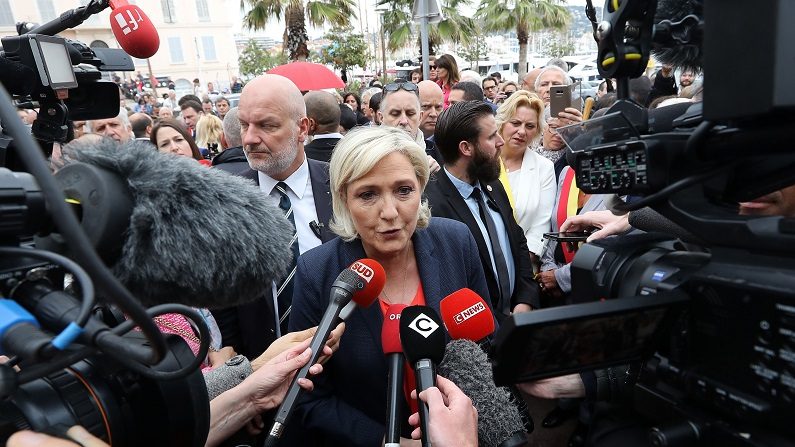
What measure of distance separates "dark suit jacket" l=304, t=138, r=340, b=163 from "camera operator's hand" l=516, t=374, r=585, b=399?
2807 mm

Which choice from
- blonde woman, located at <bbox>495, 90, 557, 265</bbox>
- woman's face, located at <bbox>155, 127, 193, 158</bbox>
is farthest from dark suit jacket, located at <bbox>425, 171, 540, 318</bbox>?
woman's face, located at <bbox>155, 127, 193, 158</bbox>

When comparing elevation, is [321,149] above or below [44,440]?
below

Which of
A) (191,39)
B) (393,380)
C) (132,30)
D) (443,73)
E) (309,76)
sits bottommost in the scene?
(393,380)

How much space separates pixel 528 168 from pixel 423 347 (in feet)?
8.42

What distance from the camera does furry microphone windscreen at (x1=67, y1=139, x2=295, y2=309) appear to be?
72 centimetres

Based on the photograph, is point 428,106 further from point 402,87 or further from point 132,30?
point 132,30

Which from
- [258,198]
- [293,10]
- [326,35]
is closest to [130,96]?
[326,35]

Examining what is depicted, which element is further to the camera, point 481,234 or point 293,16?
point 293,16

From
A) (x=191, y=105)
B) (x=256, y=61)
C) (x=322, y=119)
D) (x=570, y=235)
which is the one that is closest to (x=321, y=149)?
(x=322, y=119)

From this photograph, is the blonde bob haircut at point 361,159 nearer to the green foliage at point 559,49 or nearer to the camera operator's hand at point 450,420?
the camera operator's hand at point 450,420

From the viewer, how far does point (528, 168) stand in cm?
353

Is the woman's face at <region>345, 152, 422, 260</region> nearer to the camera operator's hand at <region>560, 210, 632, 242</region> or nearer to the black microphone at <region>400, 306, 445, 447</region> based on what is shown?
the black microphone at <region>400, 306, 445, 447</region>

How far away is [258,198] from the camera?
0.85 meters

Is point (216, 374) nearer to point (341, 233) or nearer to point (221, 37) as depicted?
point (341, 233)
